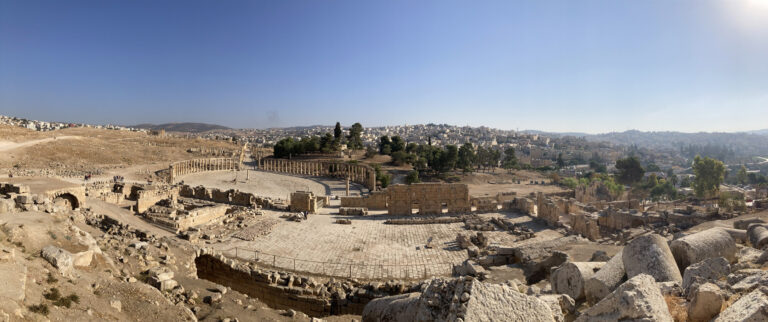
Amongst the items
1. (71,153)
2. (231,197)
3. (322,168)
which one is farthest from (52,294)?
(71,153)

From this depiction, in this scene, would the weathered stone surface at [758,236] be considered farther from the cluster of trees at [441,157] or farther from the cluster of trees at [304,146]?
the cluster of trees at [304,146]

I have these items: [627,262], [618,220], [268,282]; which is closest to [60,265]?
[268,282]

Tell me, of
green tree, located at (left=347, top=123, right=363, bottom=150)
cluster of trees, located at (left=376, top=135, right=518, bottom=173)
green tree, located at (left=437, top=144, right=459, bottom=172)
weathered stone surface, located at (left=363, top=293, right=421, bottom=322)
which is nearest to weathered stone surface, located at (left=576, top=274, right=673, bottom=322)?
weathered stone surface, located at (left=363, top=293, right=421, bottom=322)

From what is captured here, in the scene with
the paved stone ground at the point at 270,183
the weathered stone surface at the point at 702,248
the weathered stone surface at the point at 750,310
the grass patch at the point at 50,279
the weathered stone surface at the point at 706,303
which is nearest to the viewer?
the weathered stone surface at the point at 750,310

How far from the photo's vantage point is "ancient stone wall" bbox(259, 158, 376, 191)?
158ft

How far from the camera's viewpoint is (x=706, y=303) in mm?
4934

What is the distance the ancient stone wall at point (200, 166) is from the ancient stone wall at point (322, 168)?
4.73m

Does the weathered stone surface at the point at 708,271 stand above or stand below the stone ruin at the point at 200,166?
above

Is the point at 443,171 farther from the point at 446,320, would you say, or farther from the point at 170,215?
the point at 446,320

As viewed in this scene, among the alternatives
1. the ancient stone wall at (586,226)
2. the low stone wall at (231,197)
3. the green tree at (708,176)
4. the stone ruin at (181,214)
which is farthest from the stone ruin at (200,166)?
the green tree at (708,176)

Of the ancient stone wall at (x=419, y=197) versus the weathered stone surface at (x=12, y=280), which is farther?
the ancient stone wall at (x=419, y=197)

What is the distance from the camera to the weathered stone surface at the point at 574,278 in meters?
7.35

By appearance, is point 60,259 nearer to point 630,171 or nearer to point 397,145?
point 397,145

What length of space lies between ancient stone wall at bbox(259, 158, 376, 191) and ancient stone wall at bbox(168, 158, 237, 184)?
15.5 feet
